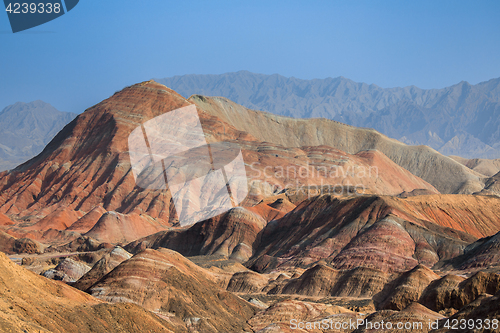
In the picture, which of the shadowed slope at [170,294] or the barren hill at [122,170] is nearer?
the shadowed slope at [170,294]

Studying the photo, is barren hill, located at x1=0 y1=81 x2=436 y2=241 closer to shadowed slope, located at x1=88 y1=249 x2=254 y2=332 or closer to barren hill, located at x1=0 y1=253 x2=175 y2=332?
shadowed slope, located at x1=88 y1=249 x2=254 y2=332

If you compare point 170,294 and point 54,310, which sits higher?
point 54,310

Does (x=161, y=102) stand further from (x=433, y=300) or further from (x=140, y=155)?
(x=433, y=300)

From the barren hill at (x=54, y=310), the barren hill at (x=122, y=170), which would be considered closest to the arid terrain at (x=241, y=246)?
the barren hill at (x=54, y=310)

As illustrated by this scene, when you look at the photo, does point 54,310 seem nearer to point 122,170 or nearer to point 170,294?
point 170,294

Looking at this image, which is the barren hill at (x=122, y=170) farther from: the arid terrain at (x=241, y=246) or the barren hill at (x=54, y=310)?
the barren hill at (x=54, y=310)

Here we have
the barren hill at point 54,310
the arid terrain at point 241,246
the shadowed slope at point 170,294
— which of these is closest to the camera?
the barren hill at point 54,310

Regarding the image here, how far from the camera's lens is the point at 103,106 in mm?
168750

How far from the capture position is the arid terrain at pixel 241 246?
36156mm

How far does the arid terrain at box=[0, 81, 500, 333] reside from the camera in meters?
36.2

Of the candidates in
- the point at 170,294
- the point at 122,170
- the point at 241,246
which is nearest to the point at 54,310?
the point at 170,294

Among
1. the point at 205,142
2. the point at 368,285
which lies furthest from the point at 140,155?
the point at 368,285

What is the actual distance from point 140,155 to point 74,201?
Answer: 21536 millimetres

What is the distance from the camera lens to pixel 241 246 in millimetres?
97625
